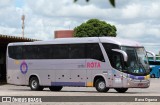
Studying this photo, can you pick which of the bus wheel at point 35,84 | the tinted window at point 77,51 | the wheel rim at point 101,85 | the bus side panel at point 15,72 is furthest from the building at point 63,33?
the wheel rim at point 101,85

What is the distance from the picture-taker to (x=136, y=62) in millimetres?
22500

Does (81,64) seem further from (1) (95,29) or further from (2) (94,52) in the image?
(1) (95,29)

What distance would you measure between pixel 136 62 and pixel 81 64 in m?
2.98

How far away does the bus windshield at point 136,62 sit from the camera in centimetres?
2217

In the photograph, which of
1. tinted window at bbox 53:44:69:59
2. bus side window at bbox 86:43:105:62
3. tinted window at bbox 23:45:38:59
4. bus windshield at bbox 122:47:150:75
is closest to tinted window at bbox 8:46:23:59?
tinted window at bbox 23:45:38:59

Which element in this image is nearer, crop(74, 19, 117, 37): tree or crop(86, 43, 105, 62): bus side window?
crop(86, 43, 105, 62): bus side window

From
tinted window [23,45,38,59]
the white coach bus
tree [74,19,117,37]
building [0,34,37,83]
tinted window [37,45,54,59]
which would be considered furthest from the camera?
tree [74,19,117,37]

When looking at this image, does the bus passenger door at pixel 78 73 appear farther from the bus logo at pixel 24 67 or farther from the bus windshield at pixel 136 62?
the bus logo at pixel 24 67

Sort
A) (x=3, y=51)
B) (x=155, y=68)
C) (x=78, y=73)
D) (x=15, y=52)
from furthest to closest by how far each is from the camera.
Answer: (x=155, y=68) → (x=3, y=51) → (x=15, y=52) → (x=78, y=73)

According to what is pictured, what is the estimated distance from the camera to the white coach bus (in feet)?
72.6

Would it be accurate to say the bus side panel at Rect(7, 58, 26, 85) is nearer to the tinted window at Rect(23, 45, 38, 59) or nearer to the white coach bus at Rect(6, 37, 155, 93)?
the white coach bus at Rect(6, 37, 155, 93)

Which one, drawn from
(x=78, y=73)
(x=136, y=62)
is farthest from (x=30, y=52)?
(x=136, y=62)

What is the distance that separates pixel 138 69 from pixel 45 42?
19.7 feet

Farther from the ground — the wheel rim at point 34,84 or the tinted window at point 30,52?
the tinted window at point 30,52
